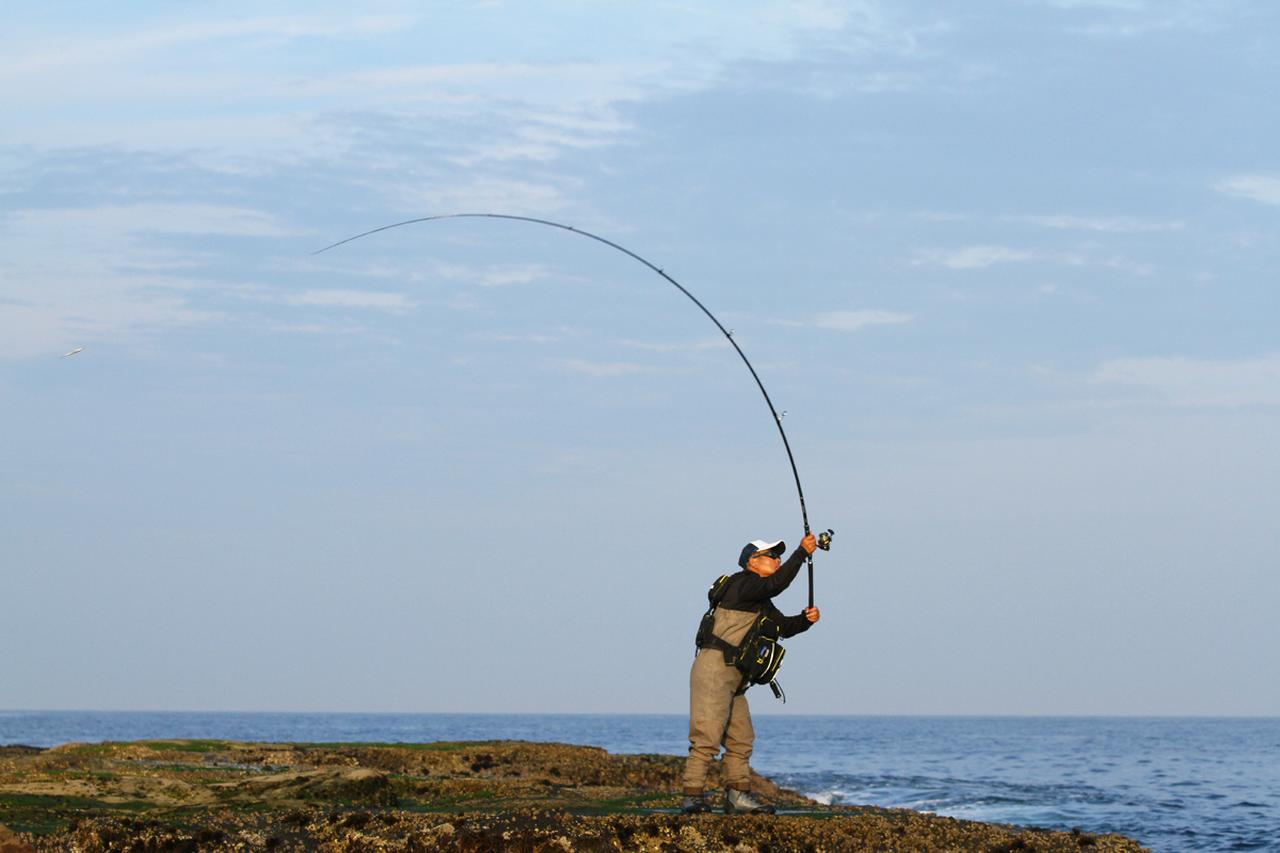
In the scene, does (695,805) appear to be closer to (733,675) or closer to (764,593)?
(733,675)

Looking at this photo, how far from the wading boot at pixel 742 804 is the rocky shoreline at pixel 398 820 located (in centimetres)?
33

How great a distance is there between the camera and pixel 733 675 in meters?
15.0

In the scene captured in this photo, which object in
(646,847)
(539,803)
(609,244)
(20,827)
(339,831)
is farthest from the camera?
(609,244)

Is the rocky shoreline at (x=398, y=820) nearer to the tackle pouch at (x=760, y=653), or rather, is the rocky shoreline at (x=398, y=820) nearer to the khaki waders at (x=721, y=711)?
the khaki waders at (x=721, y=711)

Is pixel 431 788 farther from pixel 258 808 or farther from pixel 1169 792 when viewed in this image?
pixel 1169 792

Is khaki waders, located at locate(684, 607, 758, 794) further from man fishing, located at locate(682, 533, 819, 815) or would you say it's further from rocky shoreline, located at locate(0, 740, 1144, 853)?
rocky shoreline, located at locate(0, 740, 1144, 853)

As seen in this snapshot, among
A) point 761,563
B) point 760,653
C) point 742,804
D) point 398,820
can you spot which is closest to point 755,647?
point 760,653

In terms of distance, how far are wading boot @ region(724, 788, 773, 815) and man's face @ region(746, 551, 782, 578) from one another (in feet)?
7.00

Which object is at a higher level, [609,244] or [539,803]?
[609,244]

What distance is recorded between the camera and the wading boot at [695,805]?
1523cm

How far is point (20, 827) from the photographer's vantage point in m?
15.1

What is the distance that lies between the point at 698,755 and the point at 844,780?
3281 cm

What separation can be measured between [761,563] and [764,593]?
379mm

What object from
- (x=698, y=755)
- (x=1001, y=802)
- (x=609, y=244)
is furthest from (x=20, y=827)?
(x=1001, y=802)
